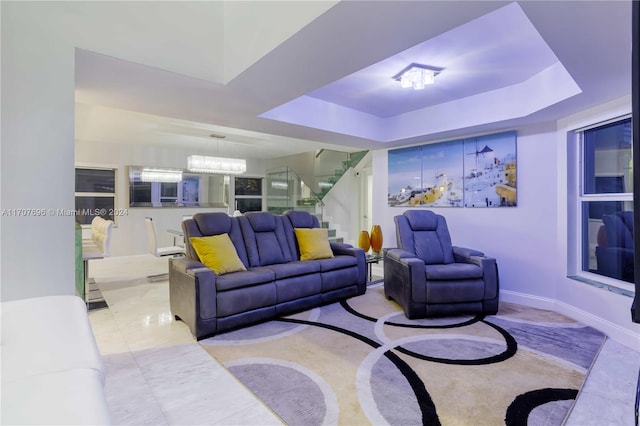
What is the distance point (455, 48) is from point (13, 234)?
3.35 metres

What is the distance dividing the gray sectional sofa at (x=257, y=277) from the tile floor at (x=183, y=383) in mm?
304

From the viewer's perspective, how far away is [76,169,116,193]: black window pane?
252 inches

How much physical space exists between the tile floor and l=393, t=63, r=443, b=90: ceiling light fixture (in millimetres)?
2653

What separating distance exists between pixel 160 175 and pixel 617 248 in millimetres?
7802

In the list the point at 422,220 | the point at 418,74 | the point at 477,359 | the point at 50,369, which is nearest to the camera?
the point at 50,369

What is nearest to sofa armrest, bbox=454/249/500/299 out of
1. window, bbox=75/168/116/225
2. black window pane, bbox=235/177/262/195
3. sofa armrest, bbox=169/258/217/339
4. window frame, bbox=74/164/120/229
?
sofa armrest, bbox=169/258/217/339

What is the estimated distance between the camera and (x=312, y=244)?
403cm

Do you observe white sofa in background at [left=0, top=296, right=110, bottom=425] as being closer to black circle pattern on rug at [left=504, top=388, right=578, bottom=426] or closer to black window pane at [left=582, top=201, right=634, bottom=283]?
black circle pattern on rug at [left=504, top=388, right=578, bottom=426]

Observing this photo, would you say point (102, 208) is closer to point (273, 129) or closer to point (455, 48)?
point (273, 129)

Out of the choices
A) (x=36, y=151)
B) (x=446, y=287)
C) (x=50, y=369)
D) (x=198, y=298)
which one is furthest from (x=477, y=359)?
(x=36, y=151)

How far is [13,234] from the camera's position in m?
1.92

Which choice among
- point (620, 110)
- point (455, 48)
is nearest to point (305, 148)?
point (455, 48)

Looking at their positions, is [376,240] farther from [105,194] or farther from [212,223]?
[105,194]

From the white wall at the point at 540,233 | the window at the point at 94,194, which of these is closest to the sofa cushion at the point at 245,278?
the white wall at the point at 540,233
